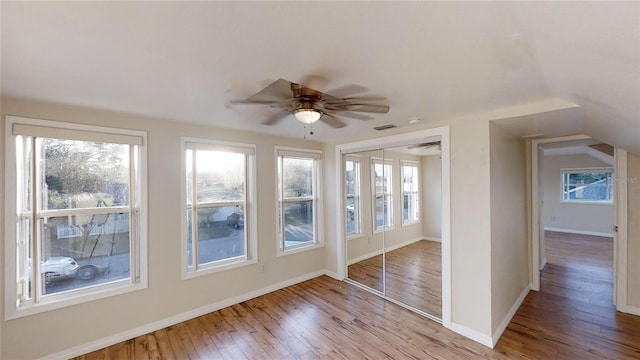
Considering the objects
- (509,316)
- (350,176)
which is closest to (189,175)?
(350,176)

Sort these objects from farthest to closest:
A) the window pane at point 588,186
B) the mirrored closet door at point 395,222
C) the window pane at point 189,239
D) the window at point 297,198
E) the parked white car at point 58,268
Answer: the window pane at point 588,186, the window at point 297,198, the mirrored closet door at point 395,222, the window pane at point 189,239, the parked white car at point 58,268

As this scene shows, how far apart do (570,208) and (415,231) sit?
687 cm

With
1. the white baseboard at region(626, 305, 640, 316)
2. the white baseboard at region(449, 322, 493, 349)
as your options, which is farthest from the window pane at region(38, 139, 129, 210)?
the white baseboard at region(626, 305, 640, 316)

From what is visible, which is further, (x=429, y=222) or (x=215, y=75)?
(x=429, y=222)

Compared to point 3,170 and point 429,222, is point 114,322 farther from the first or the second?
point 429,222

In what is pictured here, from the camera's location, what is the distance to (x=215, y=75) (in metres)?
1.71

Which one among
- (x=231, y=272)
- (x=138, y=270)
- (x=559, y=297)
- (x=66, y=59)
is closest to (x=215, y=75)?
(x=66, y=59)

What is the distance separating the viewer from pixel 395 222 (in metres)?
4.11

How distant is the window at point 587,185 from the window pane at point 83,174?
10616 mm

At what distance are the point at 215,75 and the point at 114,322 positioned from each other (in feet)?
8.94

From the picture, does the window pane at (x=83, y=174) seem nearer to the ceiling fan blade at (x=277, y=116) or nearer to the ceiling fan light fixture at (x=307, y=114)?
the ceiling fan blade at (x=277, y=116)

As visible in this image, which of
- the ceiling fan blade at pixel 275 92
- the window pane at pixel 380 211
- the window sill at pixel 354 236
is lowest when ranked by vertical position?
the window sill at pixel 354 236

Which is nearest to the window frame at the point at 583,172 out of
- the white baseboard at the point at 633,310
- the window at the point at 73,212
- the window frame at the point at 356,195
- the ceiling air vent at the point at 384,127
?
the white baseboard at the point at 633,310

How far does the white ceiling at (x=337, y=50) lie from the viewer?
39.6 inches
